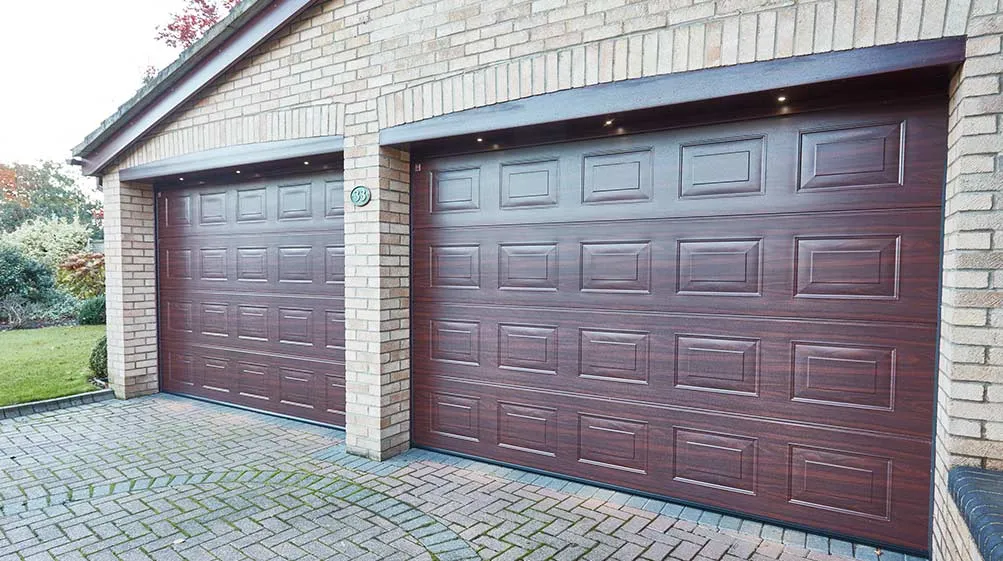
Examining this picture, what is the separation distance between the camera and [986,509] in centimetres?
193

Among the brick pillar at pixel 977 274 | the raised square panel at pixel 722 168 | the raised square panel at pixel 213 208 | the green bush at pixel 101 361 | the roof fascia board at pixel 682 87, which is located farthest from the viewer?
the green bush at pixel 101 361

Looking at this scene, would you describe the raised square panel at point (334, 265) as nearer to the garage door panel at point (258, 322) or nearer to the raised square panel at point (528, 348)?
the garage door panel at point (258, 322)

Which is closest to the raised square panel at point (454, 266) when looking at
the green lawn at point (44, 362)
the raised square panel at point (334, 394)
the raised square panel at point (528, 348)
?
the raised square panel at point (528, 348)

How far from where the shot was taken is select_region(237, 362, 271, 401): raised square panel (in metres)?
5.64

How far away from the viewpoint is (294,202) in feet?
17.5

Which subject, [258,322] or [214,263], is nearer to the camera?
[258,322]

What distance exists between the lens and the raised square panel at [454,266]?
4.29 m

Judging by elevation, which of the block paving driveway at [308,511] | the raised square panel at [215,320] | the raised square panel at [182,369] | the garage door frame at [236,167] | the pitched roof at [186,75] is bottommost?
the block paving driveway at [308,511]

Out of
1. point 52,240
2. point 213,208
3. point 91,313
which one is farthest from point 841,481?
point 52,240

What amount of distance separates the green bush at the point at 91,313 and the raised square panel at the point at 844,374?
13550mm

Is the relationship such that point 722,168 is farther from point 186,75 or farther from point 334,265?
point 186,75

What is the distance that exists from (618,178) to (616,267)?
597 mm

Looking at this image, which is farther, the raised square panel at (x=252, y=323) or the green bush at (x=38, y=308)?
the green bush at (x=38, y=308)

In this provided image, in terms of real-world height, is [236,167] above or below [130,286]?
above
